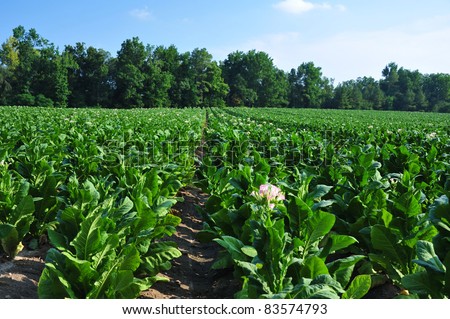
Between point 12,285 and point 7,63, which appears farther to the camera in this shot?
point 7,63

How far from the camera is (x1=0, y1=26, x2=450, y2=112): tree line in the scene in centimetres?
6322

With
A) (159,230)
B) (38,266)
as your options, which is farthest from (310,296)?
(38,266)

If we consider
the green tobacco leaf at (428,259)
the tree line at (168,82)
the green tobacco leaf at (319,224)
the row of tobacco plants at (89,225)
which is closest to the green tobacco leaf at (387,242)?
the green tobacco leaf at (319,224)

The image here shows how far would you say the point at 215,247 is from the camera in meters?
5.14

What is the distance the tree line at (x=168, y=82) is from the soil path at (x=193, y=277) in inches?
2320

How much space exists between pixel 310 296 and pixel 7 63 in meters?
86.3

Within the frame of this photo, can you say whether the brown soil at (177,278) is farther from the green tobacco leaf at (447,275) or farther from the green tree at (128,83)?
the green tree at (128,83)

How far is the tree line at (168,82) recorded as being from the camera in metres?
63.2

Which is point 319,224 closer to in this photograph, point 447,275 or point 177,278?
point 447,275

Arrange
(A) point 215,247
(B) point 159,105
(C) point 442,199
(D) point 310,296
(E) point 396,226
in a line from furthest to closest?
(B) point 159,105 → (A) point 215,247 → (E) point 396,226 → (C) point 442,199 → (D) point 310,296

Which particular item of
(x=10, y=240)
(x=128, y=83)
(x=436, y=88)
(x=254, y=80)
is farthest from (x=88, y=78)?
(x=436, y=88)

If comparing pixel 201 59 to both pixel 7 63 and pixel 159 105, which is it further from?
pixel 7 63

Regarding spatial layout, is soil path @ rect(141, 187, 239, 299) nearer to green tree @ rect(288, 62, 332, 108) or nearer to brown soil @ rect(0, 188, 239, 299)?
brown soil @ rect(0, 188, 239, 299)

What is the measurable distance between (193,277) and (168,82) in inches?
2708
